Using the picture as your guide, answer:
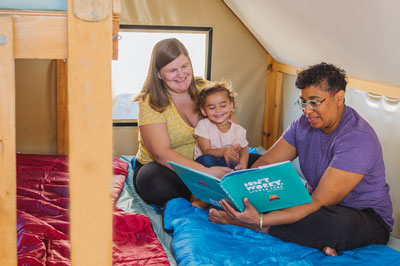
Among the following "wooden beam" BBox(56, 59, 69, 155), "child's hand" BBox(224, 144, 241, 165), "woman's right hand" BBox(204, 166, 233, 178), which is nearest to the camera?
"woman's right hand" BBox(204, 166, 233, 178)

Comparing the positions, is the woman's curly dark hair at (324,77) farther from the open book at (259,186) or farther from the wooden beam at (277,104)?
the wooden beam at (277,104)

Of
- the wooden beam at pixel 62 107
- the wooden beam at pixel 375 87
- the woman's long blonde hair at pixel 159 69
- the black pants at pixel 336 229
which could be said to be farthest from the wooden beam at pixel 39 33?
the wooden beam at pixel 62 107

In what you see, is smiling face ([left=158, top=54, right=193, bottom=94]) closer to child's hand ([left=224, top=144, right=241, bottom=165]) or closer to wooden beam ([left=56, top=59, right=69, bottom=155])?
child's hand ([left=224, top=144, right=241, bottom=165])

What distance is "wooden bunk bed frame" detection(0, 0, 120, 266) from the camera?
2.92 feet

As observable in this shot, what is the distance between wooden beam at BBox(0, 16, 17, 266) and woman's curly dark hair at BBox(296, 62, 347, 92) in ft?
3.87

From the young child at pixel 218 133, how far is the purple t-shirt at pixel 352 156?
1.07 ft

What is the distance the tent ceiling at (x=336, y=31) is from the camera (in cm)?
179

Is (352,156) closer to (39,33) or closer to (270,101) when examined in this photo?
(39,33)

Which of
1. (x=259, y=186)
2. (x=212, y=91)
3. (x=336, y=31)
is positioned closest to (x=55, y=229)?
(x=259, y=186)

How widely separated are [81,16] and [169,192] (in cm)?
148

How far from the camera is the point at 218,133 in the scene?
7.66 feet

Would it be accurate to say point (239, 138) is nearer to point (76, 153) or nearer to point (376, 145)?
point (376, 145)

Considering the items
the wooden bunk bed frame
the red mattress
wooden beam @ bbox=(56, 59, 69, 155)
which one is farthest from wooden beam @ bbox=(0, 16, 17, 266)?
wooden beam @ bbox=(56, 59, 69, 155)

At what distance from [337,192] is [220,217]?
470mm
